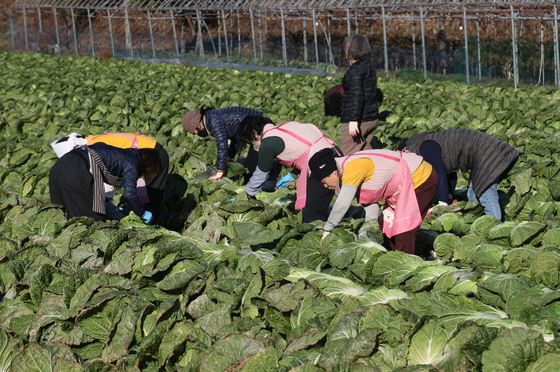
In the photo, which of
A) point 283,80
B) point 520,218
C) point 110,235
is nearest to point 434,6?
point 283,80

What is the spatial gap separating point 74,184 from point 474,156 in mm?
3395

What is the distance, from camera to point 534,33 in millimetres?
20469

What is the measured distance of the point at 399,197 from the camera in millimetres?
6688

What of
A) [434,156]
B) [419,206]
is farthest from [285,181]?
[419,206]

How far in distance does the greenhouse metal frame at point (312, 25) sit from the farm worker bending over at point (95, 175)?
12948 mm

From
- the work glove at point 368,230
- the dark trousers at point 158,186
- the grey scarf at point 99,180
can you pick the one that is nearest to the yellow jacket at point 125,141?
the dark trousers at point 158,186

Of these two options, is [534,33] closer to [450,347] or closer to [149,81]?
[149,81]

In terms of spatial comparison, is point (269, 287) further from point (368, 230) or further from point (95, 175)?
point (95, 175)

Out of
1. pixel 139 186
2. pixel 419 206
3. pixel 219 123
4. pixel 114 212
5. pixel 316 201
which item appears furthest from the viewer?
pixel 219 123

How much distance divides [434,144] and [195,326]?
3.40 m

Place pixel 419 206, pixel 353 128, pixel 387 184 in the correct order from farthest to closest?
pixel 353 128
pixel 419 206
pixel 387 184

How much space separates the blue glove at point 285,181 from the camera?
977 cm

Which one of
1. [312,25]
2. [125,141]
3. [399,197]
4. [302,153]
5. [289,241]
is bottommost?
[289,241]

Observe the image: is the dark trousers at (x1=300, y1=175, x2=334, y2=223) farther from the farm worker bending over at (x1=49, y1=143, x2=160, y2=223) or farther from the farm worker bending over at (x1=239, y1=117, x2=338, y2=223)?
the farm worker bending over at (x1=49, y1=143, x2=160, y2=223)
